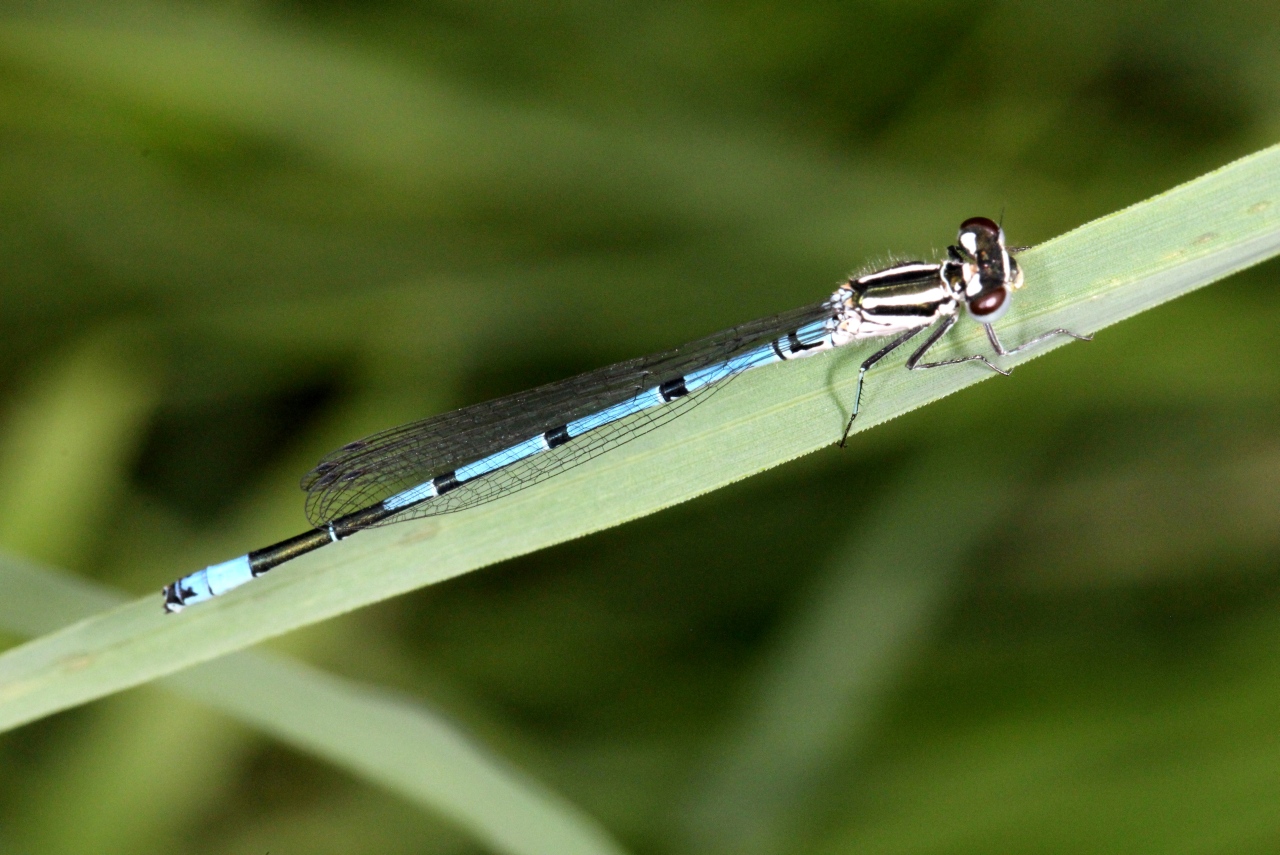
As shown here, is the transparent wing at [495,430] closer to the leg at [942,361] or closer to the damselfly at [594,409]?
the damselfly at [594,409]

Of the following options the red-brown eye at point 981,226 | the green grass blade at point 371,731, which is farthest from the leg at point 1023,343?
the green grass blade at point 371,731

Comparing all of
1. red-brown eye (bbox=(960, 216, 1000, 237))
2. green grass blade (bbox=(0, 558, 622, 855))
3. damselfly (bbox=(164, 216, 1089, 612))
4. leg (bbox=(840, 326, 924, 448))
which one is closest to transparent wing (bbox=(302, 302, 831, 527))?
damselfly (bbox=(164, 216, 1089, 612))

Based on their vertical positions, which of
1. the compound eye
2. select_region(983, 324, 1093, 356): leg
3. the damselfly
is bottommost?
select_region(983, 324, 1093, 356): leg

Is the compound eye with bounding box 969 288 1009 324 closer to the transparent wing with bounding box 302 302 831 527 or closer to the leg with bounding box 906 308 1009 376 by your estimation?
the leg with bounding box 906 308 1009 376

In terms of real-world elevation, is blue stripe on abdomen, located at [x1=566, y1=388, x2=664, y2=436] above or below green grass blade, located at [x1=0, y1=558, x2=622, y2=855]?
above

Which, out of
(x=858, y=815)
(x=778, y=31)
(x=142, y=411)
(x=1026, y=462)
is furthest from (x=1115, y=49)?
(x=142, y=411)

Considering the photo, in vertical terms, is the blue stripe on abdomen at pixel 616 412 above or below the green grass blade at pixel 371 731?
above

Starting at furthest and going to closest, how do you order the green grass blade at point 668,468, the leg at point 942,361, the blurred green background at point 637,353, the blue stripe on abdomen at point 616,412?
the blurred green background at point 637,353 < the blue stripe on abdomen at point 616,412 < the leg at point 942,361 < the green grass blade at point 668,468
